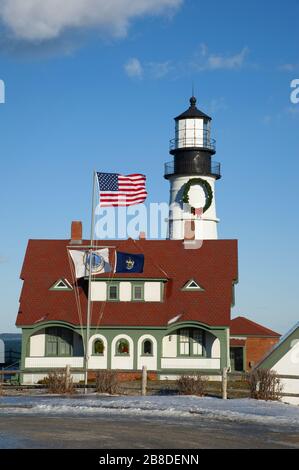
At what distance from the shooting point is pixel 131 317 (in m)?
46.2

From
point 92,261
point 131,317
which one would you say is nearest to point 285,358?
point 92,261

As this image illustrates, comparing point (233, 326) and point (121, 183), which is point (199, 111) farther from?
point (121, 183)

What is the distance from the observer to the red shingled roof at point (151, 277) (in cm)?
4619

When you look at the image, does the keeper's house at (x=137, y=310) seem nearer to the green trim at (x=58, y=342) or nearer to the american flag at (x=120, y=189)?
the green trim at (x=58, y=342)

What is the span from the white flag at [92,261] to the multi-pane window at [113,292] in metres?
3.20

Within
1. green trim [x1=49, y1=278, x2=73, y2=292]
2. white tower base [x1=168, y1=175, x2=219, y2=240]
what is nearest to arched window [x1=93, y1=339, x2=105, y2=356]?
green trim [x1=49, y1=278, x2=73, y2=292]

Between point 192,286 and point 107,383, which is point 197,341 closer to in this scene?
point 192,286

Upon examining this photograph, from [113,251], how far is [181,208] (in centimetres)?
892

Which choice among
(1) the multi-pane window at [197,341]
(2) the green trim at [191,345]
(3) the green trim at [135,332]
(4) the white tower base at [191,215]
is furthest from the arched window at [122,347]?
(4) the white tower base at [191,215]

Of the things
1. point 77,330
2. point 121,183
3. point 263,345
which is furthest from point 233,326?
point 121,183

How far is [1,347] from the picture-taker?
6250cm

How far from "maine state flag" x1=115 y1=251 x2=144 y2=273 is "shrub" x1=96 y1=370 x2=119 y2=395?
1559cm

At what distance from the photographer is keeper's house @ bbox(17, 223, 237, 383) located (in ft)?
149

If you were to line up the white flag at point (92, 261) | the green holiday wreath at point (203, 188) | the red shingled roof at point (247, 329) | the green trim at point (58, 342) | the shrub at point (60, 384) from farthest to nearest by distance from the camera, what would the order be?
the green holiday wreath at point (203, 188)
the red shingled roof at point (247, 329)
the green trim at point (58, 342)
the white flag at point (92, 261)
the shrub at point (60, 384)
